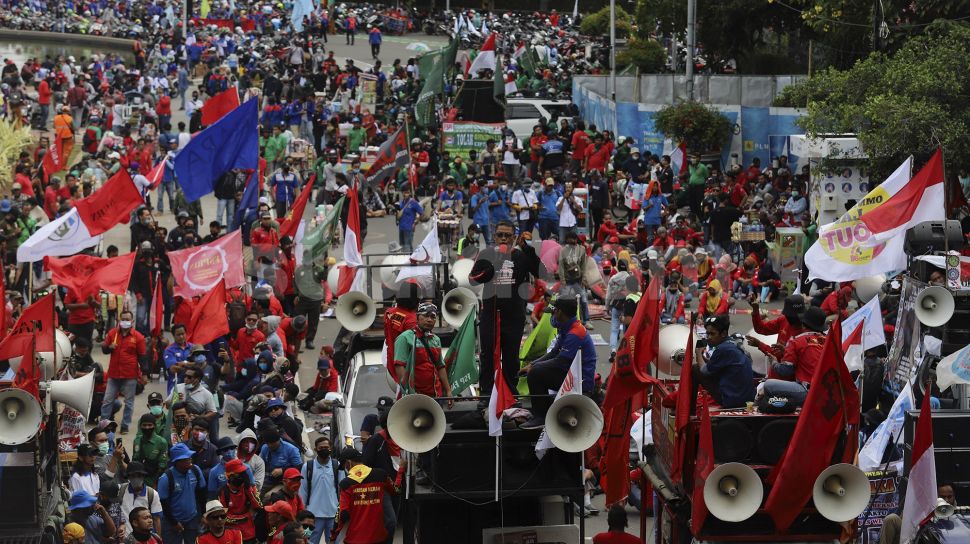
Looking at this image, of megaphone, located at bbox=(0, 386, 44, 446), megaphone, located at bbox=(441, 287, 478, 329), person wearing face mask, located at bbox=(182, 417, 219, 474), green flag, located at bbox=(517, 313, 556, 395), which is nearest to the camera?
megaphone, located at bbox=(0, 386, 44, 446)

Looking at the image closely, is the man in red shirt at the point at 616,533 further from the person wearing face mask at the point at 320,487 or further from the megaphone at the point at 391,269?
the megaphone at the point at 391,269

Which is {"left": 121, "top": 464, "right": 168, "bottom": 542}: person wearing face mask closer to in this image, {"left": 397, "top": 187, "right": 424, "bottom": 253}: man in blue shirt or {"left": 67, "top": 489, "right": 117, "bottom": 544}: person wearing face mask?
{"left": 67, "top": 489, "right": 117, "bottom": 544}: person wearing face mask

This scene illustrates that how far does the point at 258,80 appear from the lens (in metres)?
48.1

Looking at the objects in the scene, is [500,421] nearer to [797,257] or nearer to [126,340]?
[126,340]

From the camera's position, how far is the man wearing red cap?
1420 cm

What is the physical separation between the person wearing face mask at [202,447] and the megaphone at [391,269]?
4.09 metres

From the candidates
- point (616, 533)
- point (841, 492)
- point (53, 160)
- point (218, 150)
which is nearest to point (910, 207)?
point (616, 533)

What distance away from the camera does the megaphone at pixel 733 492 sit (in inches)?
433

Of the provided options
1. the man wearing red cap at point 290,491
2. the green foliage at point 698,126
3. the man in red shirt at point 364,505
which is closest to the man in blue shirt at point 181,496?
the man wearing red cap at point 290,491

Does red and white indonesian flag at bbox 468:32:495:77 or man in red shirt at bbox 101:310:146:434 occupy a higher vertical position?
red and white indonesian flag at bbox 468:32:495:77

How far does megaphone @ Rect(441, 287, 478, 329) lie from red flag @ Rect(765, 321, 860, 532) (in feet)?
15.0

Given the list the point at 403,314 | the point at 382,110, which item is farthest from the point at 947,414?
the point at 382,110

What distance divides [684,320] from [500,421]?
35.1 ft

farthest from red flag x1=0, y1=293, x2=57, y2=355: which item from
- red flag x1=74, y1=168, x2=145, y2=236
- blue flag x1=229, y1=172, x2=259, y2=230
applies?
blue flag x1=229, y1=172, x2=259, y2=230
